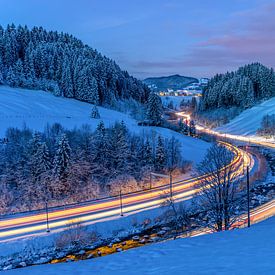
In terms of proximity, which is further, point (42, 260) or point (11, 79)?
point (11, 79)

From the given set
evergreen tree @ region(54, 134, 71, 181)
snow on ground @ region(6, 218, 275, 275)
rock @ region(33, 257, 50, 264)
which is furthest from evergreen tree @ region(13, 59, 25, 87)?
snow on ground @ region(6, 218, 275, 275)

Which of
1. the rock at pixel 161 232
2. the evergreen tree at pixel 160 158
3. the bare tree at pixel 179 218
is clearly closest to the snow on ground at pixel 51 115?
the evergreen tree at pixel 160 158

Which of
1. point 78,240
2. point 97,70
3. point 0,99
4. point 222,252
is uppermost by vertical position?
point 97,70

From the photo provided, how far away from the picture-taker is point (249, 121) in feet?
358

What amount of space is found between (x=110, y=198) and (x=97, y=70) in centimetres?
7735

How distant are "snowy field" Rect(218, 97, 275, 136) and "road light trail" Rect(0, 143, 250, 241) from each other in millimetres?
66398

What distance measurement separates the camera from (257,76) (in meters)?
127

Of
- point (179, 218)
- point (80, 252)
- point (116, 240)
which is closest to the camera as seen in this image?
point (80, 252)

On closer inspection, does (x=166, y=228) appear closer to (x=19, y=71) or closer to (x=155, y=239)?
(x=155, y=239)

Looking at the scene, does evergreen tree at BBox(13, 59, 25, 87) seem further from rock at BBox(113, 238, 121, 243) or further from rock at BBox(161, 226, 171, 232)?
rock at BBox(161, 226, 171, 232)

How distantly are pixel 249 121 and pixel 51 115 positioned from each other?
6751cm

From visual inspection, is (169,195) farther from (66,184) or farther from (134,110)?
(134,110)

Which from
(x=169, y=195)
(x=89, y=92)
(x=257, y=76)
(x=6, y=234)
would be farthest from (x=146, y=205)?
(x=257, y=76)

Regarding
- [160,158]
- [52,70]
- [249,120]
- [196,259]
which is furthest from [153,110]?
[196,259]
